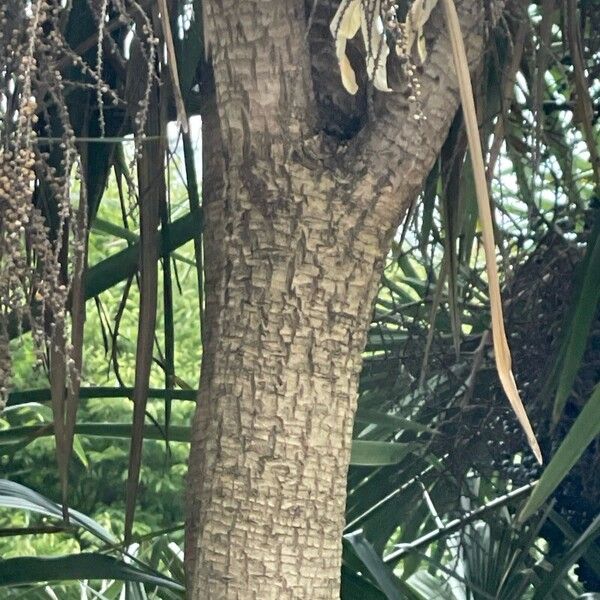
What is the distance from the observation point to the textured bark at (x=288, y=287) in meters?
0.62

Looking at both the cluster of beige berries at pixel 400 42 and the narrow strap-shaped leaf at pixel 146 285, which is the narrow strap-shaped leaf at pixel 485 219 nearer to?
the cluster of beige berries at pixel 400 42

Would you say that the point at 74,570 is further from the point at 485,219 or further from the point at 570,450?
the point at 485,219

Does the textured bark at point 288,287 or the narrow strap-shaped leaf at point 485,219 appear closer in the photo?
the narrow strap-shaped leaf at point 485,219

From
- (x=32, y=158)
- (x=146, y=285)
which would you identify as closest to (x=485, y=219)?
(x=32, y=158)

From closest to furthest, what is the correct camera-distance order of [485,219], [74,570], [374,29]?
[485,219], [374,29], [74,570]

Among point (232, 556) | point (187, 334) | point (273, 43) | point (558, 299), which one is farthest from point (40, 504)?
point (187, 334)

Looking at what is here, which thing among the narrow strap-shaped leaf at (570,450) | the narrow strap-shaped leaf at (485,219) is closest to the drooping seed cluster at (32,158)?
the narrow strap-shaped leaf at (485,219)

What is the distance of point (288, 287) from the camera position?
2.08 feet

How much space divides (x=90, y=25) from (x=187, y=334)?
3622mm

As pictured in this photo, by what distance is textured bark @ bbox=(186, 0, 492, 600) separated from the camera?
618 millimetres

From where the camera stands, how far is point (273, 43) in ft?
2.14

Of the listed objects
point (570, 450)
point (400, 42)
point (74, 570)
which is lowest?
point (74, 570)

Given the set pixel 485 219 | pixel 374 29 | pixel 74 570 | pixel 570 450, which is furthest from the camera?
pixel 74 570

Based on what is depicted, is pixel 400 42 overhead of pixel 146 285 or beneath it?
overhead
